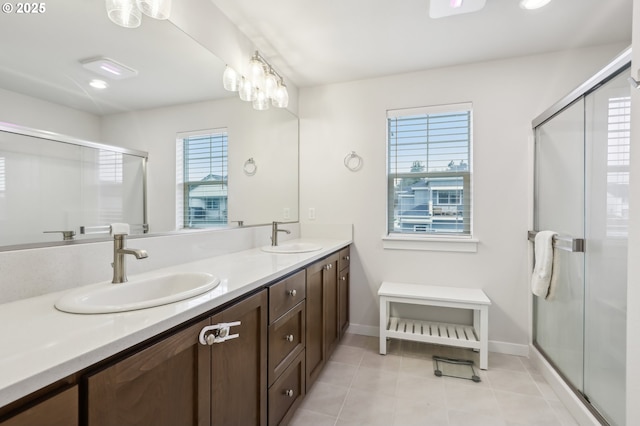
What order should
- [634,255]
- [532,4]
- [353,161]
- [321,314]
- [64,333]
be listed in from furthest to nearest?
1. [353,161]
2. [321,314]
3. [532,4]
4. [634,255]
5. [64,333]

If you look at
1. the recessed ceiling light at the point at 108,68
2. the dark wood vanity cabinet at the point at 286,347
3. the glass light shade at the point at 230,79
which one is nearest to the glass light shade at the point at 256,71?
the glass light shade at the point at 230,79

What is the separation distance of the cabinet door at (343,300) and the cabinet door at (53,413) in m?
1.84

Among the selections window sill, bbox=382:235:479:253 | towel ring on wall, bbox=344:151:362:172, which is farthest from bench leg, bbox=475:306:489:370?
towel ring on wall, bbox=344:151:362:172

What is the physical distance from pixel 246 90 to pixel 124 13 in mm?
843

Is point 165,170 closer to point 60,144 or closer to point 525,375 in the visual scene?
point 60,144

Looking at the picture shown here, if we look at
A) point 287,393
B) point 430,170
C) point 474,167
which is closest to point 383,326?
point 287,393

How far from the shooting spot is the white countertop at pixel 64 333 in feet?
1.66

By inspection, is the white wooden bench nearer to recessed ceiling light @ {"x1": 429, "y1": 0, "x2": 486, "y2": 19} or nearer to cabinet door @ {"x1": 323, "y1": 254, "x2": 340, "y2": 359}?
cabinet door @ {"x1": 323, "y1": 254, "x2": 340, "y2": 359}

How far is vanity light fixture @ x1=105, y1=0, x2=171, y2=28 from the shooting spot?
3.72ft

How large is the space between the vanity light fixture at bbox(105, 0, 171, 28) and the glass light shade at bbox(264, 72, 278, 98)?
872mm

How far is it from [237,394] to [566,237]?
1.92 meters

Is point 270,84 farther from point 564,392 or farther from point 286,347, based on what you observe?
point 564,392

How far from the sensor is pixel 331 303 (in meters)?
2.12

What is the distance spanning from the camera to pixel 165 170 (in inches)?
56.1
